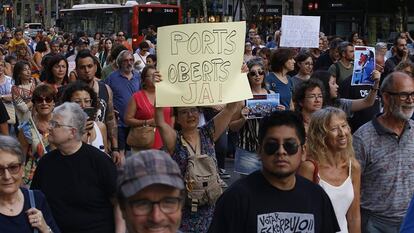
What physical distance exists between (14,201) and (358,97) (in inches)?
199

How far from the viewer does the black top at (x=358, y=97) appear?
26.5 feet

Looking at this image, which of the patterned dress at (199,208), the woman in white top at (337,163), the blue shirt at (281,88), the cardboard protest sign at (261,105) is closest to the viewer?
the woman in white top at (337,163)

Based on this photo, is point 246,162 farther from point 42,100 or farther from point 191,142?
point 42,100

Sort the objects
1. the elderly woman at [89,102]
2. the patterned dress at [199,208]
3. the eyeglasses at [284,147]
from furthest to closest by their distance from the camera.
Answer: the elderly woman at [89,102], the patterned dress at [199,208], the eyeglasses at [284,147]

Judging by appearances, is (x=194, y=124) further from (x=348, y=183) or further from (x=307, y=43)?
(x=307, y=43)

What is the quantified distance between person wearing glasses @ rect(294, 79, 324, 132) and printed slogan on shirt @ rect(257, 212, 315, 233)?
8.06ft

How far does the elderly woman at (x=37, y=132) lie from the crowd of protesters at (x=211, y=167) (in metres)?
0.01

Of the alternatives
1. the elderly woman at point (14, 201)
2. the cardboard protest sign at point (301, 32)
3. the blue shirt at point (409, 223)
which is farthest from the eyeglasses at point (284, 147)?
the cardboard protest sign at point (301, 32)

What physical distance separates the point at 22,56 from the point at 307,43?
Answer: 597 centimetres

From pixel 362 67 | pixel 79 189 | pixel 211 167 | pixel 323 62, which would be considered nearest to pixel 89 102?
pixel 211 167

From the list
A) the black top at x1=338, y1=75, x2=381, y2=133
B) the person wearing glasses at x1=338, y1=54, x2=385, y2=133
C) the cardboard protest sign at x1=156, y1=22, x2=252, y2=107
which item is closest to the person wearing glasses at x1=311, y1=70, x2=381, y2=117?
the person wearing glasses at x1=338, y1=54, x2=385, y2=133

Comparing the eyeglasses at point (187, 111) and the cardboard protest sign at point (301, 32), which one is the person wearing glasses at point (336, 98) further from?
the cardboard protest sign at point (301, 32)

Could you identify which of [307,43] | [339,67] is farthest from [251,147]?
[307,43]

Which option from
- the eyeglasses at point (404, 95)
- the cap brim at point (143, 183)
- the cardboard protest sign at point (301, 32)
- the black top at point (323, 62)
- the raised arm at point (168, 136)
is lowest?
the raised arm at point (168, 136)
